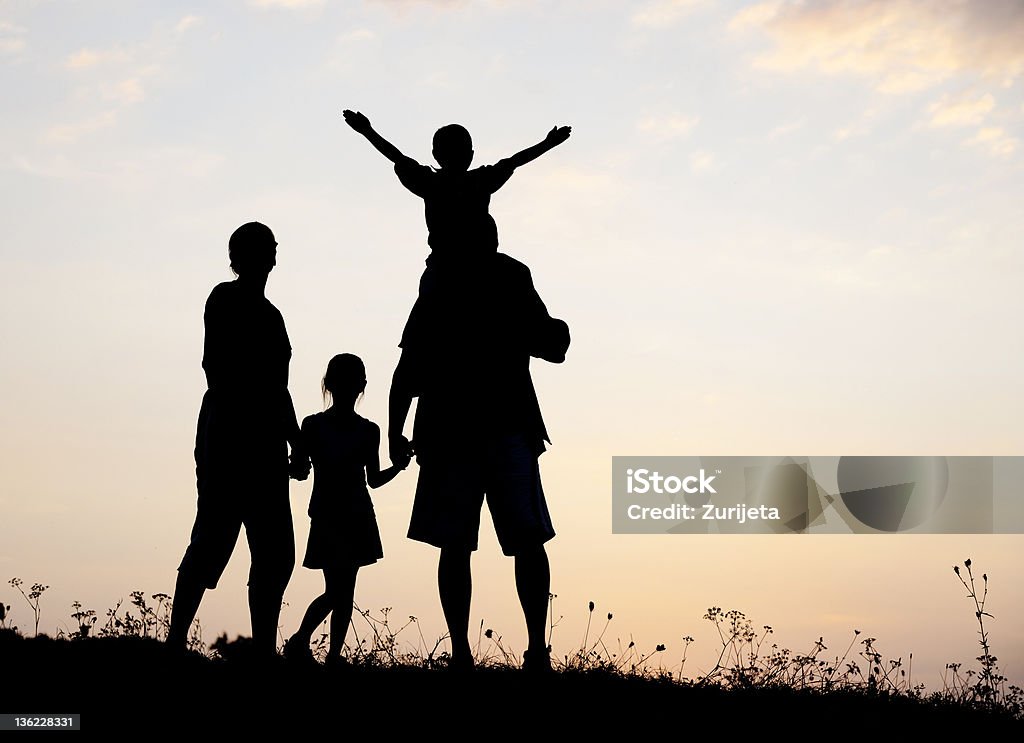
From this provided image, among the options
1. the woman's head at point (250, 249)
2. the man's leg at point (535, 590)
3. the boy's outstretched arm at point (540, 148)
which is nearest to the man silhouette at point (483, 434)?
the man's leg at point (535, 590)

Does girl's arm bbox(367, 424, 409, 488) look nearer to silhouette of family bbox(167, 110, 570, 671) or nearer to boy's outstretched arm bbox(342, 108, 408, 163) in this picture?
silhouette of family bbox(167, 110, 570, 671)

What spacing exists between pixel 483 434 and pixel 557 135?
1.77m

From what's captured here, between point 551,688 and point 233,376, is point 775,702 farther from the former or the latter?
point 233,376

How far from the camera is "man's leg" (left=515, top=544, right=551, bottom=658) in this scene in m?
6.41

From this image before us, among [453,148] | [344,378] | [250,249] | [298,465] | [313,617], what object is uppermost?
[453,148]

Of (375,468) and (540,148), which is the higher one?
(540,148)

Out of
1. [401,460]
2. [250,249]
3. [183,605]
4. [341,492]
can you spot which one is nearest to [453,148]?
[250,249]

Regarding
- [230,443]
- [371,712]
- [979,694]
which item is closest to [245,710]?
[371,712]

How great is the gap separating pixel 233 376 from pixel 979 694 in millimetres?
5167

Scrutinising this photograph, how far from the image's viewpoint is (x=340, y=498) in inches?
304

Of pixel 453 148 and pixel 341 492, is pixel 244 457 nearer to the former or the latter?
pixel 341 492

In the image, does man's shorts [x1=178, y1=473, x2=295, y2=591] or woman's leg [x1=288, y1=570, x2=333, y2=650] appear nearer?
man's shorts [x1=178, y1=473, x2=295, y2=591]

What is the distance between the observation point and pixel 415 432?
665cm

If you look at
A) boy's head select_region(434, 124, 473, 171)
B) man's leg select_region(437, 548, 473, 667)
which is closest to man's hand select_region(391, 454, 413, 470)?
man's leg select_region(437, 548, 473, 667)
